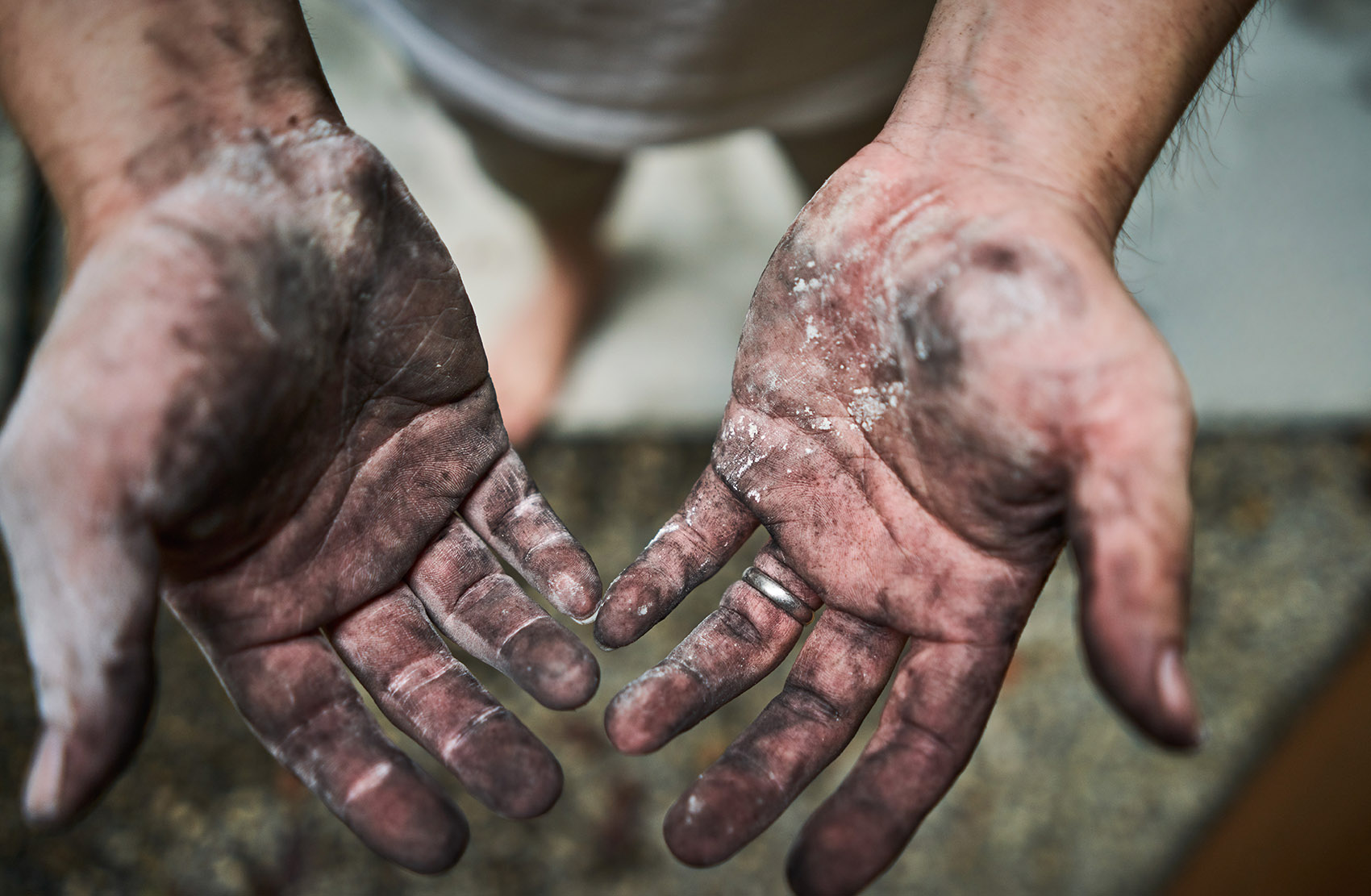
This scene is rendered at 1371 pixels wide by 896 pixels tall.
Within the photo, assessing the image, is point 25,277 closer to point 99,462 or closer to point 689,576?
point 99,462

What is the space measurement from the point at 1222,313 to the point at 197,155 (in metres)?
2.14

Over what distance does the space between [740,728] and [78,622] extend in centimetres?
116

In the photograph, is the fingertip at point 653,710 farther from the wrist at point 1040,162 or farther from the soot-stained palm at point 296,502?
the wrist at point 1040,162

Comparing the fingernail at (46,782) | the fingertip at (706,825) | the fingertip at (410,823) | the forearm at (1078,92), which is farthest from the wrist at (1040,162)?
the fingernail at (46,782)

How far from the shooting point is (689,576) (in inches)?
34.7

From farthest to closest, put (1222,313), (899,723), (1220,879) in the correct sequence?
(1222,313) < (1220,879) < (899,723)

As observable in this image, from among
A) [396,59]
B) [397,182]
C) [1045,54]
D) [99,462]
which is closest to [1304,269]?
[1045,54]

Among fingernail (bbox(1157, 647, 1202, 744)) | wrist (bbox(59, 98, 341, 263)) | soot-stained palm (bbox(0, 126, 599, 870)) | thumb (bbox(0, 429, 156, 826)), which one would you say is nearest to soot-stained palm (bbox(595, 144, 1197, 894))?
fingernail (bbox(1157, 647, 1202, 744))

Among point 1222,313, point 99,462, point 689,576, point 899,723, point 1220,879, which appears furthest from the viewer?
point 1222,313

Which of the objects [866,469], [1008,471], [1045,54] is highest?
[1045,54]

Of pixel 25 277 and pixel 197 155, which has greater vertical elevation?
pixel 197 155

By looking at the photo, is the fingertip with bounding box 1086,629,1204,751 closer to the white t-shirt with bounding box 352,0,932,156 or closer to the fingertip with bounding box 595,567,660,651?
the fingertip with bounding box 595,567,660,651

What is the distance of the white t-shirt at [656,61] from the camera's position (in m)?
1.16

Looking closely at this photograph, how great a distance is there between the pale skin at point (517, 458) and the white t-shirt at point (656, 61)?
340 millimetres
